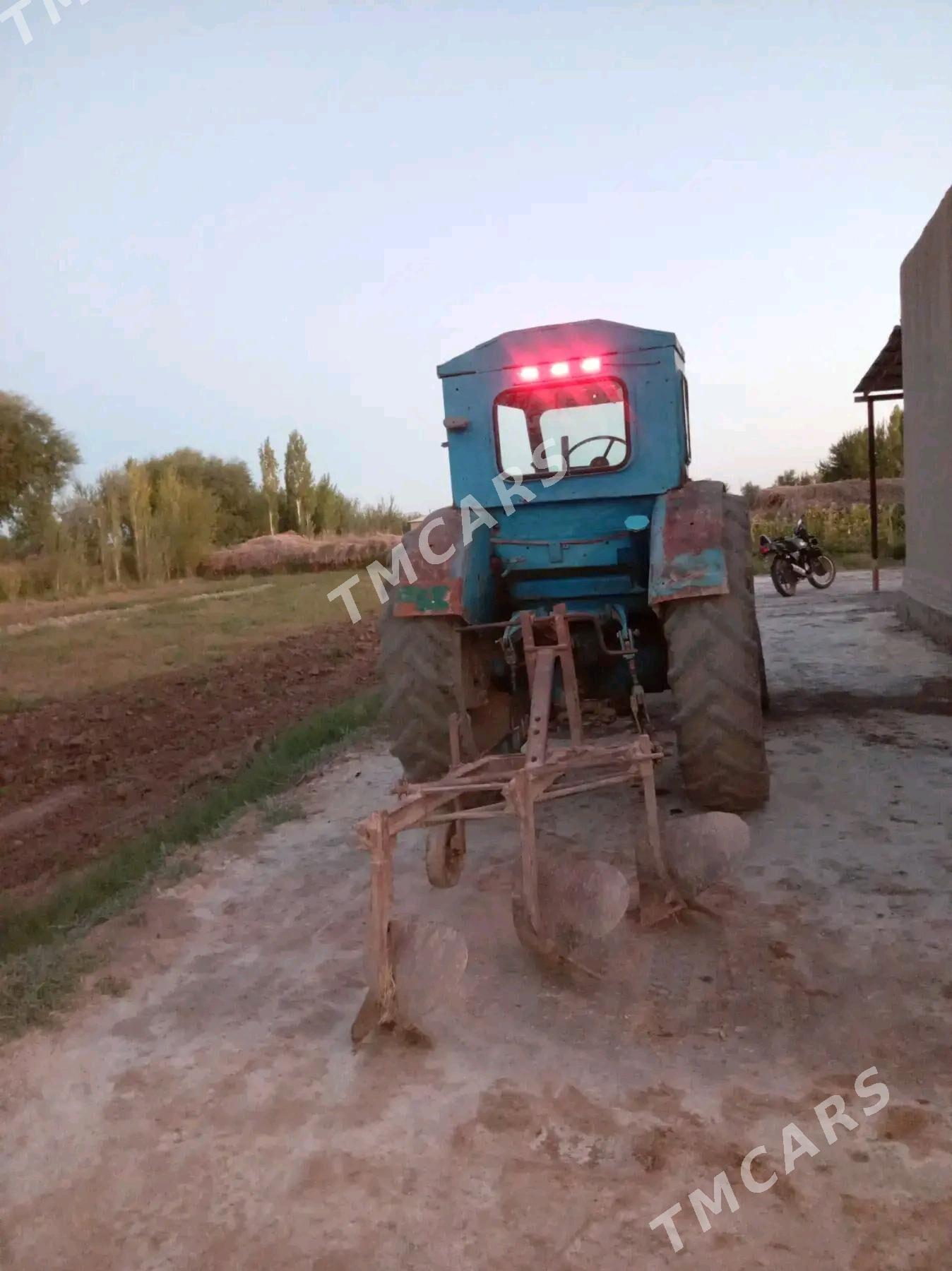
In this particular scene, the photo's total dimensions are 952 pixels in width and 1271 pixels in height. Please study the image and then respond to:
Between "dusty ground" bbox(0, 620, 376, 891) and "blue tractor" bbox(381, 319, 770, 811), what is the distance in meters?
2.71

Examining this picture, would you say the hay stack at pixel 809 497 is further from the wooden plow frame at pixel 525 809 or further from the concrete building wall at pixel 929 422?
the wooden plow frame at pixel 525 809

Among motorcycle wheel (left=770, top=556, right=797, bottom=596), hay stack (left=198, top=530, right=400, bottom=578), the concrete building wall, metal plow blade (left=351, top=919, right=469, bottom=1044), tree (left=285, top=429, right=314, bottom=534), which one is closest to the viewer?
metal plow blade (left=351, top=919, right=469, bottom=1044)

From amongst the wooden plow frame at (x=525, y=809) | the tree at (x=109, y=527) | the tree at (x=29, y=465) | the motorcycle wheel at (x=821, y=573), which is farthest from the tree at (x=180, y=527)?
the wooden plow frame at (x=525, y=809)

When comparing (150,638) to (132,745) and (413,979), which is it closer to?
(132,745)

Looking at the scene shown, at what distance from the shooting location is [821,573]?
1453 cm

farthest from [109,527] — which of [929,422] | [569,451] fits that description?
[569,451]

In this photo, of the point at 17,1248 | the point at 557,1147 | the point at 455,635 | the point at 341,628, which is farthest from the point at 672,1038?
the point at 341,628

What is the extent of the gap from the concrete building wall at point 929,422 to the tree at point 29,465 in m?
22.3

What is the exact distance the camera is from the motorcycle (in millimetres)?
14008

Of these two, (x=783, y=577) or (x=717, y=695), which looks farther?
(x=783, y=577)

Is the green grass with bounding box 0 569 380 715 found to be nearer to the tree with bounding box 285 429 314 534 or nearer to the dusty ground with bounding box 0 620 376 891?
the dusty ground with bounding box 0 620 376 891

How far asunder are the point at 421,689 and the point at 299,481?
3585cm

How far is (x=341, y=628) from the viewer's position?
16406mm

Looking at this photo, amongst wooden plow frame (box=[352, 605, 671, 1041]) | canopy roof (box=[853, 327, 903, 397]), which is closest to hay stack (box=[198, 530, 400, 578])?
canopy roof (box=[853, 327, 903, 397])
